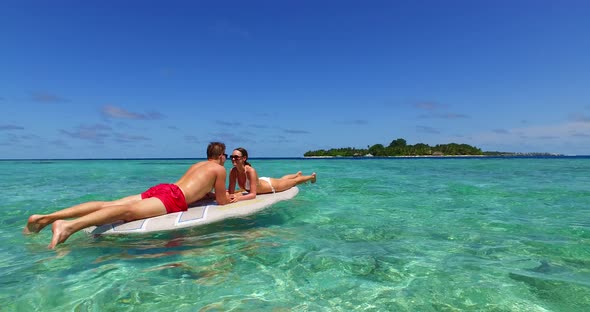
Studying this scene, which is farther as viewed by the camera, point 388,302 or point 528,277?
point 528,277

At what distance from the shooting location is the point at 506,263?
154 inches

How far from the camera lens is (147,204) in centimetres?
519

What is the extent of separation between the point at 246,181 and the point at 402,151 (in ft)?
414

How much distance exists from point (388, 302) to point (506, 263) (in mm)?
1946

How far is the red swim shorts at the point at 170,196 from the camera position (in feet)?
17.6

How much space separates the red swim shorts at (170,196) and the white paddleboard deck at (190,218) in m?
0.12

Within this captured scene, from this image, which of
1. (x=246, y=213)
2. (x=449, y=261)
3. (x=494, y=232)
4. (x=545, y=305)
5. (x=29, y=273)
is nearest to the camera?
(x=545, y=305)

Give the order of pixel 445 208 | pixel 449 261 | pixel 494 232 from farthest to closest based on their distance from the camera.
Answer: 1. pixel 445 208
2. pixel 494 232
3. pixel 449 261

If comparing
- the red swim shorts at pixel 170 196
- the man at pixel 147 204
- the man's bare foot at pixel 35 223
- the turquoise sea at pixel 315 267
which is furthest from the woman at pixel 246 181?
the man's bare foot at pixel 35 223

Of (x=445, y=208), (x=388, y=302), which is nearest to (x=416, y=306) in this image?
(x=388, y=302)

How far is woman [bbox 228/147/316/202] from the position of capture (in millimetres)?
6793

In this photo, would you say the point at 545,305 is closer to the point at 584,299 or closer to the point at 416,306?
the point at 584,299

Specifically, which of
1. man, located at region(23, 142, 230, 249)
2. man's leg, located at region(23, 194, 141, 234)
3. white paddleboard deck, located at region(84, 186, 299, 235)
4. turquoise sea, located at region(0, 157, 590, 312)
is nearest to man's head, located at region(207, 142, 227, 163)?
man, located at region(23, 142, 230, 249)

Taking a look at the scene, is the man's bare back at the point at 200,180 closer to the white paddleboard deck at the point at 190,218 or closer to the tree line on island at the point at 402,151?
the white paddleboard deck at the point at 190,218
